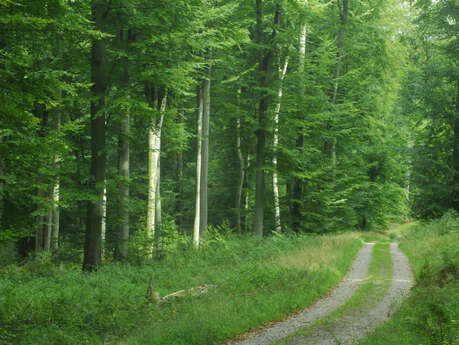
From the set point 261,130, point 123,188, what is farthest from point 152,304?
point 261,130

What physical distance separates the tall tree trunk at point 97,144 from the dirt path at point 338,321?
18.5 ft

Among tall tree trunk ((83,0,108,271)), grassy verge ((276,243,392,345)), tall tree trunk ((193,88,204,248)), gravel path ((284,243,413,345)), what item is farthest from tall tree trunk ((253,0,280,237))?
tall tree trunk ((83,0,108,271))

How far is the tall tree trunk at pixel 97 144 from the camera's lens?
11.2m

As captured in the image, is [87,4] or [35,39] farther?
[87,4]

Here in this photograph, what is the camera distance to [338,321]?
324 inches

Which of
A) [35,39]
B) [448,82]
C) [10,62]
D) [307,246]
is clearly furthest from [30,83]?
[448,82]

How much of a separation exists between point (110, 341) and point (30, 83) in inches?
191

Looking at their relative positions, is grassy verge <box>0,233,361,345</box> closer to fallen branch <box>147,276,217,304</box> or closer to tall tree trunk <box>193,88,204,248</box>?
fallen branch <box>147,276,217,304</box>

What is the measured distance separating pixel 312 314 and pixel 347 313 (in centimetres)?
78

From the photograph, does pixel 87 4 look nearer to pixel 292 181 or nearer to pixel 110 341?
pixel 110 341

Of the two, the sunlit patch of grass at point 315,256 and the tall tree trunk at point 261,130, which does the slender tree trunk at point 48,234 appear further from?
the tall tree trunk at point 261,130

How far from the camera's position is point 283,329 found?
8.05 meters

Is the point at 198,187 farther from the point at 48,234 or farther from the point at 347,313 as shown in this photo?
the point at 347,313

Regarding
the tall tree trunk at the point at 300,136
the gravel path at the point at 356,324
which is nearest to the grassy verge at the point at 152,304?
the gravel path at the point at 356,324
